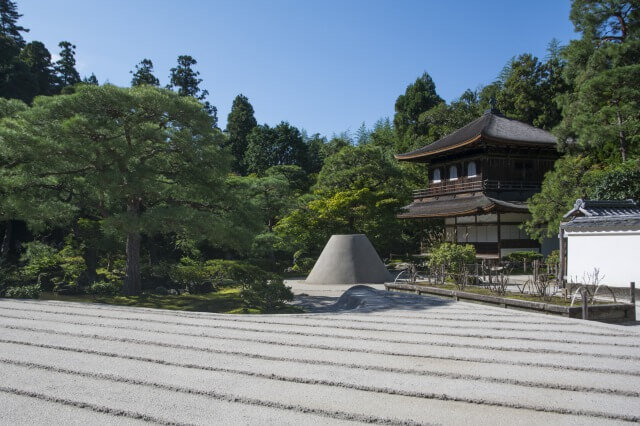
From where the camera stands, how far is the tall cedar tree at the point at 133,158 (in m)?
9.61

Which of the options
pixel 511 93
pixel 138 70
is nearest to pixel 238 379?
pixel 511 93

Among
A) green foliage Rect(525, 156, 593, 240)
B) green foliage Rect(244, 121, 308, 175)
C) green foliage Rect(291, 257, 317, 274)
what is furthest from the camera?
green foliage Rect(244, 121, 308, 175)

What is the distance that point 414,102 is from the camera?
130ft

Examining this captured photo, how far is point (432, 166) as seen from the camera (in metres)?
23.8

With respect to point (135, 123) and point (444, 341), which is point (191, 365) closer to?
point (444, 341)

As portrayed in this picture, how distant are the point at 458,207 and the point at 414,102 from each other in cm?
2146

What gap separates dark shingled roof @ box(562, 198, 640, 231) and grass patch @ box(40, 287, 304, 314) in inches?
268

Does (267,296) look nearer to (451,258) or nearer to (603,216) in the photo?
(451,258)

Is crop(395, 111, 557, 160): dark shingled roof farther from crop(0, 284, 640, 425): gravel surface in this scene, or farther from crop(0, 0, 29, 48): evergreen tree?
crop(0, 0, 29, 48): evergreen tree

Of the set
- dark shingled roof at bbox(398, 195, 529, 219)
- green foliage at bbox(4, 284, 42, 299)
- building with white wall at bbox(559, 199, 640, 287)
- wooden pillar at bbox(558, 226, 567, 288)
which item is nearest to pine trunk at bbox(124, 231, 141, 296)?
green foliage at bbox(4, 284, 42, 299)

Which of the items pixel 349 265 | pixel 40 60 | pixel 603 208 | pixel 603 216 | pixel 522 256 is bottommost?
pixel 349 265

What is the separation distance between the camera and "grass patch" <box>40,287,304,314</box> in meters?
9.83

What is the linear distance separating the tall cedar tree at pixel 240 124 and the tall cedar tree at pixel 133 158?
24.3 m

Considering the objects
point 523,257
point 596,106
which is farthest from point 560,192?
point 523,257
